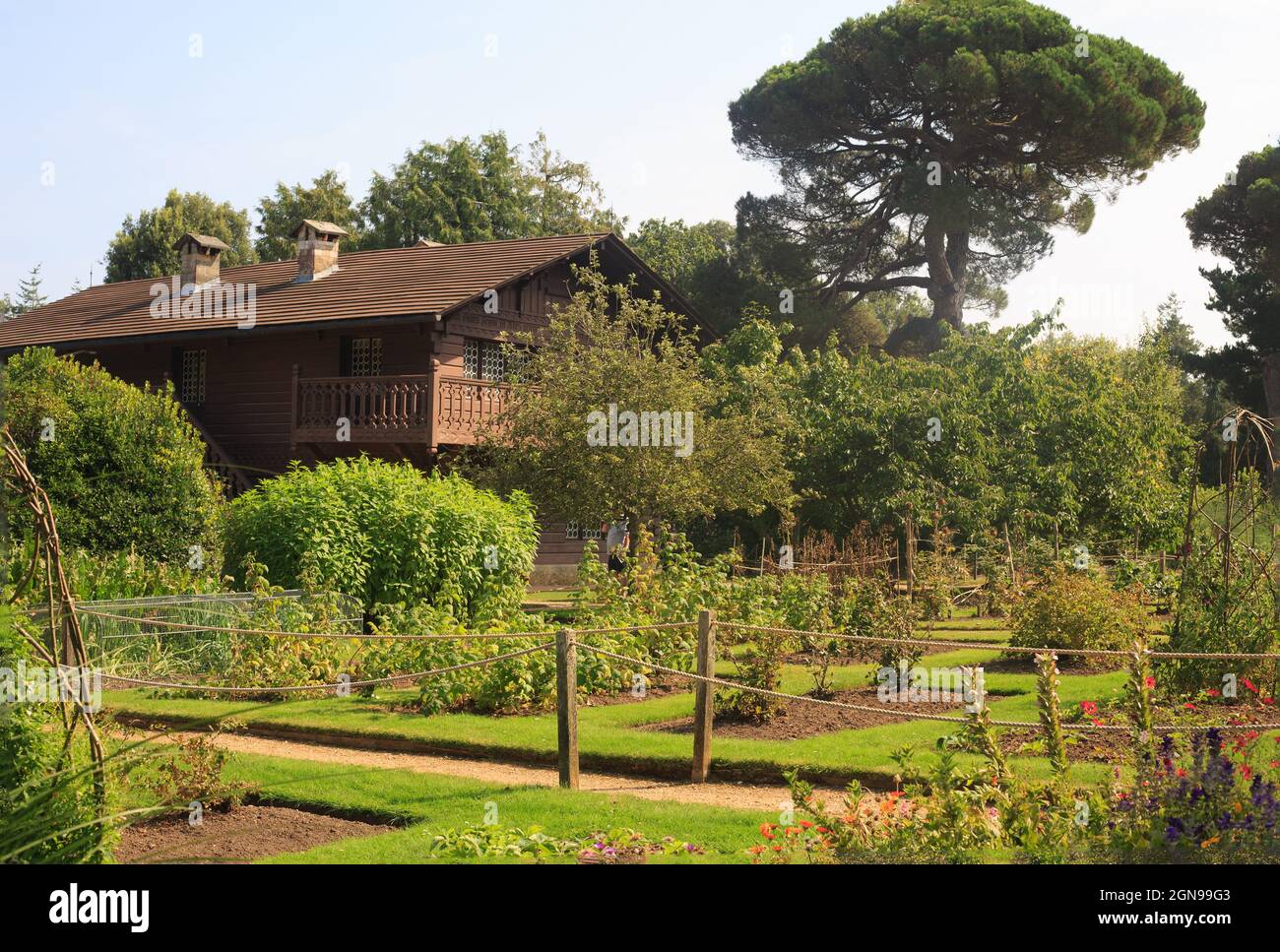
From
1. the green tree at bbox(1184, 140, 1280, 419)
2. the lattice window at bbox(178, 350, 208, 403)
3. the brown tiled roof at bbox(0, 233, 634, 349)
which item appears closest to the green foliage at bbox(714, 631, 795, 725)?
the brown tiled roof at bbox(0, 233, 634, 349)

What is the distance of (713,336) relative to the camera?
34.2m

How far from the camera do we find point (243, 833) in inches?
323

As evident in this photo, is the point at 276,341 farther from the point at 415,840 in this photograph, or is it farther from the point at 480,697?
the point at 415,840

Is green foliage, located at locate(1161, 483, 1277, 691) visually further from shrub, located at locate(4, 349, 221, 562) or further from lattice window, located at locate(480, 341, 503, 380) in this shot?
lattice window, located at locate(480, 341, 503, 380)

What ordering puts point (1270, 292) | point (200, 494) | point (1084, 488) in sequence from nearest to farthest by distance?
1. point (200, 494)
2. point (1084, 488)
3. point (1270, 292)

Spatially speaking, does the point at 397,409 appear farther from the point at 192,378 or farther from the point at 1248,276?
the point at 1248,276

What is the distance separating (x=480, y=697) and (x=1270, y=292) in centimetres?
3732

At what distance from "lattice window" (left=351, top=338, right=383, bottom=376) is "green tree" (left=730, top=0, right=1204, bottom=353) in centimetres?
1658

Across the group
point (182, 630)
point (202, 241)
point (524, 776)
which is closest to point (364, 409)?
point (202, 241)

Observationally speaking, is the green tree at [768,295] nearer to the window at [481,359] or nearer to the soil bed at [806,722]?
the window at [481,359]

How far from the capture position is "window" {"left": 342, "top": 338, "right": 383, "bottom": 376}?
30375 millimetres
